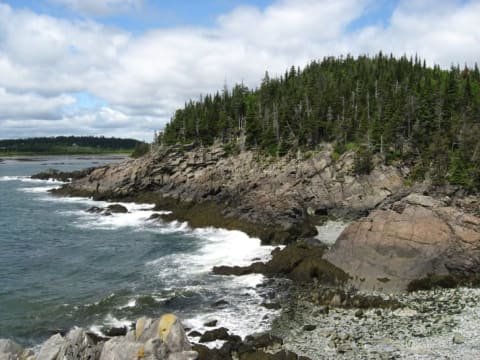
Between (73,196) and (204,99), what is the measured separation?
1950 inches

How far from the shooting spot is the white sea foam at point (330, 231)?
5406 cm

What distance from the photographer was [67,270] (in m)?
46.5

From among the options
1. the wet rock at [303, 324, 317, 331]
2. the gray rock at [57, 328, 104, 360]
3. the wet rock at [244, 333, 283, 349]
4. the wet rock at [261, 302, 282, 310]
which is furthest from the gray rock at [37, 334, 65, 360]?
the wet rock at [261, 302, 282, 310]

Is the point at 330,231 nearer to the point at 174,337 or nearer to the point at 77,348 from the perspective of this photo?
the point at 174,337

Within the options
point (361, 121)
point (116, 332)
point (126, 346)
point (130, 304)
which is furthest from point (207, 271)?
point (361, 121)

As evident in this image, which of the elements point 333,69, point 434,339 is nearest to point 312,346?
point 434,339

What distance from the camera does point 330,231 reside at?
2343 inches

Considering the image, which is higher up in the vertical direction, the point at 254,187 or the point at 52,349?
the point at 254,187

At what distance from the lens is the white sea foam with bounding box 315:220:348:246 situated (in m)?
54.1

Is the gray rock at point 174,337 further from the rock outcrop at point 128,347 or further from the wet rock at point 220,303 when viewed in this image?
the wet rock at point 220,303

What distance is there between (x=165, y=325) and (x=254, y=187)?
56.7 m

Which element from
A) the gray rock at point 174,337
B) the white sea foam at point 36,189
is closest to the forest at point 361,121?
the white sea foam at point 36,189

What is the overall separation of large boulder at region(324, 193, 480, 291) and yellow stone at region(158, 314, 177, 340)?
22.1 m

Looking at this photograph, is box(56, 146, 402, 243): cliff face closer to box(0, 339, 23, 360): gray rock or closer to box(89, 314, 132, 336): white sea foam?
box(89, 314, 132, 336): white sea foam
